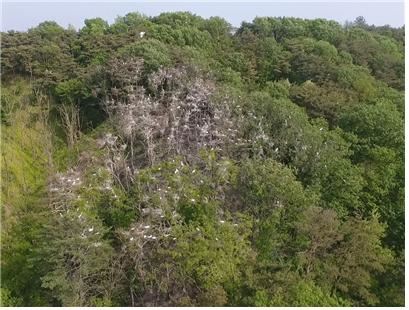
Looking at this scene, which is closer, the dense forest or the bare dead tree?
the dense forest

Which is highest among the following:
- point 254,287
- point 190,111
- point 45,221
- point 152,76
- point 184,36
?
point 184,36

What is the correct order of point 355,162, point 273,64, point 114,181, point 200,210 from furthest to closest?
point 273,64 < point 355,162 < point 114,181 < point 200,210

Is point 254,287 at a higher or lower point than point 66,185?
lower

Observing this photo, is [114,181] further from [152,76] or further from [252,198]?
[152,76]

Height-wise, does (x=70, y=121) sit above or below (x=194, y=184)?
above

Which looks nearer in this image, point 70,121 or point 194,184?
point 194,184

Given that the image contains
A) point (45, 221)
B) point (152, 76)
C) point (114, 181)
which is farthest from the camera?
point (152, 76)

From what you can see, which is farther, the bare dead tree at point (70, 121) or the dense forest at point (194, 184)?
the bare dead tree at point (70, 121)

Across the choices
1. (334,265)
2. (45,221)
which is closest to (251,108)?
(334,265)
